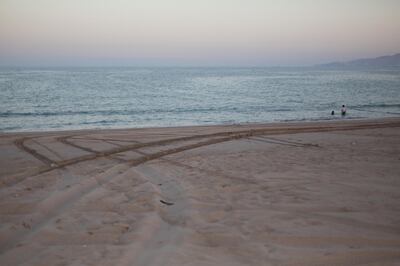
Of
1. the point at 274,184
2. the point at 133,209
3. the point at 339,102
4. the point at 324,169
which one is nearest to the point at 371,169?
the point at 324,169

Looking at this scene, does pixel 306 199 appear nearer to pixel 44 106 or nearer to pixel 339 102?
pixel 44 106

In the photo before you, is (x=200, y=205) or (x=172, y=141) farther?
(x=172, y=141)

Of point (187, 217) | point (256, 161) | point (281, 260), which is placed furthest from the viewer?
point (256, 161)

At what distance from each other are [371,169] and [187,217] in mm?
5212

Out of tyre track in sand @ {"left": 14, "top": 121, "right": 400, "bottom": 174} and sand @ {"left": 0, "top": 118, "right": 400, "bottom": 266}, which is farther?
tyre track in sand @ {"left": 14, "top": 121, "right": 400, "bottom": 174}

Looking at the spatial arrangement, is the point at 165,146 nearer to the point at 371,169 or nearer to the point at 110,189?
the point at 110,189

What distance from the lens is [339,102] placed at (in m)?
32.3

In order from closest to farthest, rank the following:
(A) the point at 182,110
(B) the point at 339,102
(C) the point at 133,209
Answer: (C) the point at 133,209, (A) the point at 182,110, (B) the point at 339,102

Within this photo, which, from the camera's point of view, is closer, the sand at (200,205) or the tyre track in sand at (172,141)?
the sand at (200,205)

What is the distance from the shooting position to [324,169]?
8469 mm

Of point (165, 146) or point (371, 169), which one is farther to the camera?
point (165, 146)

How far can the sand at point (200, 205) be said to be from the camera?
431 cm

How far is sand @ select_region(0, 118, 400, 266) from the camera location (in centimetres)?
431

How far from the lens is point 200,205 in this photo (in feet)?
19.9
